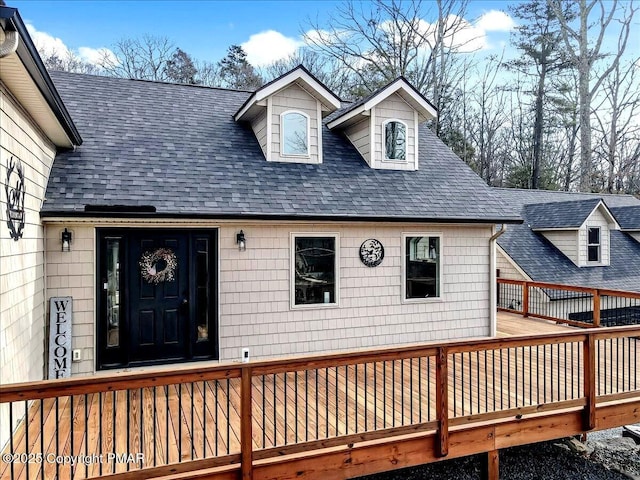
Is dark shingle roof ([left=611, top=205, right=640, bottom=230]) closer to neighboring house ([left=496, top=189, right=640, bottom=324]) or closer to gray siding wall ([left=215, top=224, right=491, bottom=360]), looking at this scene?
neighboring house ([left=496, top=189, right=640, bottom=324])

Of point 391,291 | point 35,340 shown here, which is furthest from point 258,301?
point 35,340

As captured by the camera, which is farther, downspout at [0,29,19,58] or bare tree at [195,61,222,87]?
bare tree at [195,61,222,87]

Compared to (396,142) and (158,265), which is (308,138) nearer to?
(396,142)

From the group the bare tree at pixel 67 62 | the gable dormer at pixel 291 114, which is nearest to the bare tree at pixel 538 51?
the gable dormer at pixel 291 114

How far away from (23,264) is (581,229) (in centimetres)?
1390

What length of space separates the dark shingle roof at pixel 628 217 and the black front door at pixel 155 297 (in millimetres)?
15683

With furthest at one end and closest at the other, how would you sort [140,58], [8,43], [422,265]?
[140,58] → [422,265] → [8,43]

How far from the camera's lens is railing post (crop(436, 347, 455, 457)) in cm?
431

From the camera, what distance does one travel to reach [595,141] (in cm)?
2408

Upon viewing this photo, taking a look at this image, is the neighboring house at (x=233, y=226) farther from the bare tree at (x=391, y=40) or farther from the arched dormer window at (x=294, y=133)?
the bare tree at (x=391, y=40)

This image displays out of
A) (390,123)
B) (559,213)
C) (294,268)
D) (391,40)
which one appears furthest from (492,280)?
(391,40)

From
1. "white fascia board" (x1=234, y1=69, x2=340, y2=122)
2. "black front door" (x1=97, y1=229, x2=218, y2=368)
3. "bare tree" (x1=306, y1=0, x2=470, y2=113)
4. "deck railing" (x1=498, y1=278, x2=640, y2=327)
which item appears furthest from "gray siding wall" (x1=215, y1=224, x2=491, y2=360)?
"bare tree" (x1=306, y1=0, x2=470, y2=113)

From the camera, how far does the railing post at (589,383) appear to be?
4.87 metres

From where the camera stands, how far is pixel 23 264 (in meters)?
4.68
